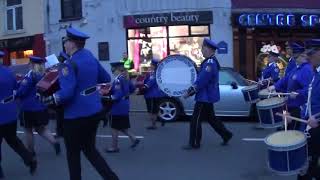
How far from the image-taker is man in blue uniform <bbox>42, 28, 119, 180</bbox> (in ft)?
22.6

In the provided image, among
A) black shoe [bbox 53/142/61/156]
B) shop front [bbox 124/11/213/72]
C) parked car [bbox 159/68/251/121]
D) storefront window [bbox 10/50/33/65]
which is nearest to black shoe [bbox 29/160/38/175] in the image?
black shoe [bbox 53/142/61/156]

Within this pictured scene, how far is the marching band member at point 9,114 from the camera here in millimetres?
8758

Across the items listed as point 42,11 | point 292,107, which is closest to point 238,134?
point 292,107

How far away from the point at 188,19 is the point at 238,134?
425 inches

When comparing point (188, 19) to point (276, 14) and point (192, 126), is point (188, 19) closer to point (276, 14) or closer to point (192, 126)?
point (276, 14)

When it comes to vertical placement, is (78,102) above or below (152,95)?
above

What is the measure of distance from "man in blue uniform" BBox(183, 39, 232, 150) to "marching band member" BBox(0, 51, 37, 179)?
3093 mm

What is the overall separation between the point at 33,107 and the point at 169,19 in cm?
1360

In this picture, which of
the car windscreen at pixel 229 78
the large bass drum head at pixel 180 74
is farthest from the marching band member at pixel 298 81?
the car windscreen at pixel 229 78

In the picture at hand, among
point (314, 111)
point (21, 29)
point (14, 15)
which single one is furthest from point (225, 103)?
→ point (14, 15)

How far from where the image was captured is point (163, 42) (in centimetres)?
2383

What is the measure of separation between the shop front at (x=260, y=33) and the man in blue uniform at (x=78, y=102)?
638 inches

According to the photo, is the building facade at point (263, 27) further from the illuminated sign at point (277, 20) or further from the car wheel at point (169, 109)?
the car wheel at point (169, 109)

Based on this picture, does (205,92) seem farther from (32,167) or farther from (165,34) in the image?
(165,34)
